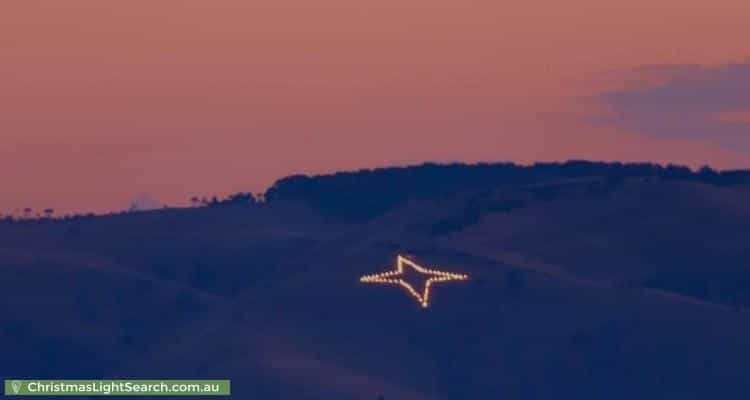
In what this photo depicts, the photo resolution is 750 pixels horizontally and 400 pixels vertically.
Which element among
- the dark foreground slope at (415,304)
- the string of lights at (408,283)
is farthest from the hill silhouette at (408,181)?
the string of lights at (408,283)

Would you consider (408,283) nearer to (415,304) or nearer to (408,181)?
(415,304)

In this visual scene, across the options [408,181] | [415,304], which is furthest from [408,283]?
[408,181]

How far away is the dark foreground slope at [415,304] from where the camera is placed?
88562mm

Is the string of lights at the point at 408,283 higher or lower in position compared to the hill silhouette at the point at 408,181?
lower

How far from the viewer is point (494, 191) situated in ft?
363

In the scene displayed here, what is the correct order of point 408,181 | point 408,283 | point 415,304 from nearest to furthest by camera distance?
point 415,304 < point 408,283 < point 408,181

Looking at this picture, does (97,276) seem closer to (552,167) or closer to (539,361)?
(539,361)

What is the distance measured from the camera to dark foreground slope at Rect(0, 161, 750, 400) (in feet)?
291

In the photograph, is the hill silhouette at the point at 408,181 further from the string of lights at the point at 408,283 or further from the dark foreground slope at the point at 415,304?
the string of lights at the point at 408,283

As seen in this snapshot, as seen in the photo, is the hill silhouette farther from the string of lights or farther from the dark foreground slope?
the string of lights

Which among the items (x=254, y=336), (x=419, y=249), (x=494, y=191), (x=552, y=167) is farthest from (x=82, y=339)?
(x=552, y=167)

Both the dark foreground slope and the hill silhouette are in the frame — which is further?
the hill silhouette

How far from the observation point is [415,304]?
95938 millimetres

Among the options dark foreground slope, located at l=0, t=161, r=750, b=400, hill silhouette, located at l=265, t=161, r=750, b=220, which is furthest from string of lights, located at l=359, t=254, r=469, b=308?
hill silhouette, located at l=265, t=161, r=750, b=220
